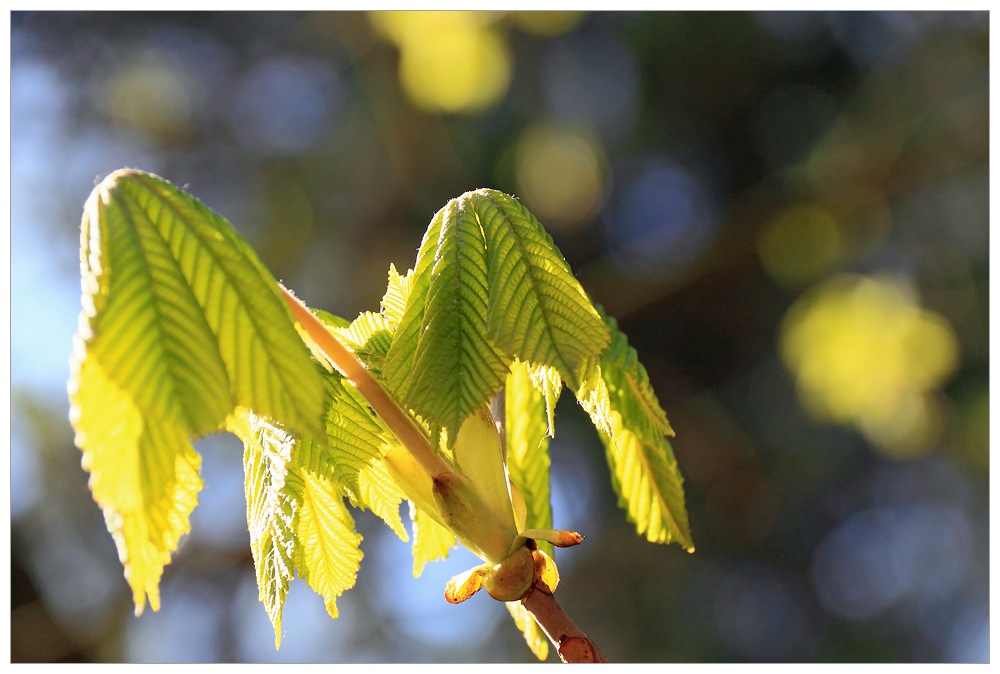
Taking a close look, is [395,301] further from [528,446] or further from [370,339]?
[528,446]

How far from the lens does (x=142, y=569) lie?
9.5 inches

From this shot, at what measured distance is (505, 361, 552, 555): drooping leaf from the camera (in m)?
0.49

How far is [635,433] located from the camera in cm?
33

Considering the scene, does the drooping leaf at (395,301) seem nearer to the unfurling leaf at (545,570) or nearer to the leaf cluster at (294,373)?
the leaf cluster at (294,373)

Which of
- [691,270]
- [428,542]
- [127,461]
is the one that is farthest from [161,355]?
[691,270]

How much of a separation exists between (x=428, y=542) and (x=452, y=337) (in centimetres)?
22

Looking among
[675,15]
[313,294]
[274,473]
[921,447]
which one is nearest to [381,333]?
[274,473]

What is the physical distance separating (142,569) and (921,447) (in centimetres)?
197

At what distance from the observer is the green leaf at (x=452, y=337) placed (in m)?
0.29

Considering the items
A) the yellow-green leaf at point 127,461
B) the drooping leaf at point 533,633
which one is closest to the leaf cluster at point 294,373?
the yellow-green leaf at point 127,461

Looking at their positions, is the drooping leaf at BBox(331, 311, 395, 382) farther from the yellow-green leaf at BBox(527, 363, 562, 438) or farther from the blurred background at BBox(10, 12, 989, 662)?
the blurred background at BBox(10, 12, 989, 662)

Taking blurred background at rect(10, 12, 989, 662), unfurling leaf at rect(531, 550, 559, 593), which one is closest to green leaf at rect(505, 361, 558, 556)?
unfurling leaf at rect(531, 550, 559, 593)

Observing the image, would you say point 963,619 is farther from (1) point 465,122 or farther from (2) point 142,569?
(2) point 142,569

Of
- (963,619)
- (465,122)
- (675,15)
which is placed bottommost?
(963,619)
